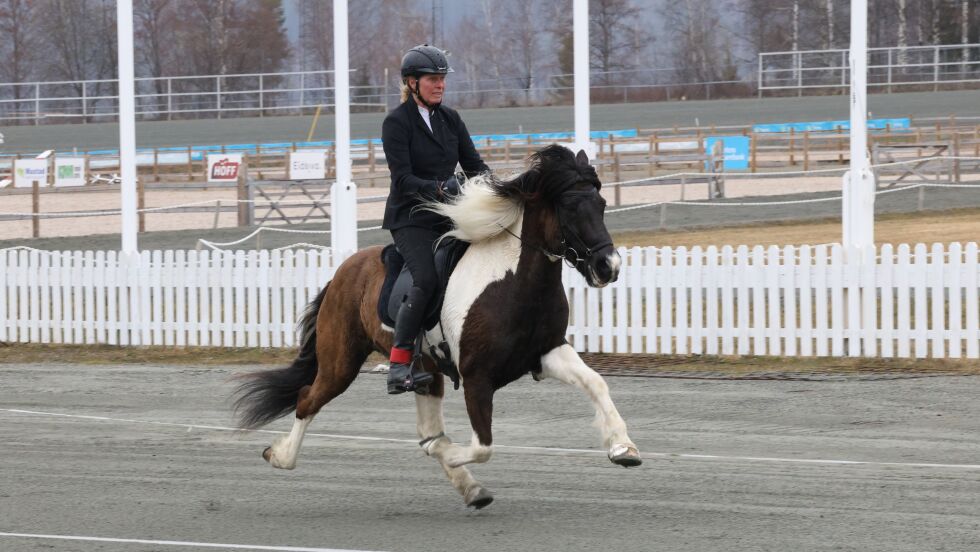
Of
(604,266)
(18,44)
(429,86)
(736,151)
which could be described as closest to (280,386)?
(429,86)

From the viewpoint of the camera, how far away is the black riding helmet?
26.1 ft

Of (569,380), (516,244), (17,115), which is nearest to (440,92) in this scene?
(516,244)

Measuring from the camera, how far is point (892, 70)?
5700 cm

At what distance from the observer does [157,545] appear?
281 inches

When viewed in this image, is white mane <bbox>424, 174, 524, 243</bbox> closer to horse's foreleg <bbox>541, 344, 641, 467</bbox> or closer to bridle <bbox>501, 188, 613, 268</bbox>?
bridle <bbox>501, 188, 613, 268</bbox>

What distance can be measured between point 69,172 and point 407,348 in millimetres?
40699

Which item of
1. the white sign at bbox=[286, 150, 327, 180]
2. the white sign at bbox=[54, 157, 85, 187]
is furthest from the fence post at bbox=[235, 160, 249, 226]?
the white sign at bbox=[54, 157, 85, 187]

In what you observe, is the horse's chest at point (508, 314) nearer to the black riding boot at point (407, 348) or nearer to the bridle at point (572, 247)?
the bridle at point (572, 247)

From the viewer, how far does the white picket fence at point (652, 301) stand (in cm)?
1422

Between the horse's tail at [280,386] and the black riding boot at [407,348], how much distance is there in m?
1.14

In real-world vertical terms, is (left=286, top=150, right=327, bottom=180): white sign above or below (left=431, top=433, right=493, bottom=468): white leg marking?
above

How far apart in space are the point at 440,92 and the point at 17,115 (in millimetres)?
57944

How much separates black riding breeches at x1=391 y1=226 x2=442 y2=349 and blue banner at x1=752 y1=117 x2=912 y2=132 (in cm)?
4254

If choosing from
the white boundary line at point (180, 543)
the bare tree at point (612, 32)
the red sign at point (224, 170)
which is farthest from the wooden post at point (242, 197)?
the white boundary line at point (180, 543)
